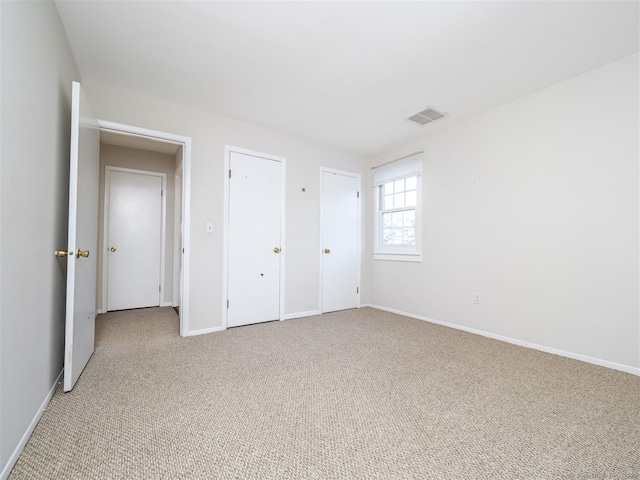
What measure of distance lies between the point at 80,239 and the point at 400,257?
339cm

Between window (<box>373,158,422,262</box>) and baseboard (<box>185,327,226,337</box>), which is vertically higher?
window (<box>373,158,422,262</box>)

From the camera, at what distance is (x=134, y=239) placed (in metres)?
4.21

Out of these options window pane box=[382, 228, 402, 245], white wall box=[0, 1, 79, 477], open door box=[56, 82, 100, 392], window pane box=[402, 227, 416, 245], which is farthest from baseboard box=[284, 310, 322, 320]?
white wall box=[0, 1, 79, 477]

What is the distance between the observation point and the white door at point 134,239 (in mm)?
4074

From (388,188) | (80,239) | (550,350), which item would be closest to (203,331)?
(80,239)

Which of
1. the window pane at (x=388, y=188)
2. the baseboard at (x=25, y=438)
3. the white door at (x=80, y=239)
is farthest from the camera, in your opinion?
the window pane at (x=388, y=188)

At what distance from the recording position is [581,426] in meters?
1.48

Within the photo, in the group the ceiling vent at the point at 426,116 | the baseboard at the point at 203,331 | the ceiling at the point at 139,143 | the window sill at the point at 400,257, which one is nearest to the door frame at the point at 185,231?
the baseboard at the point at 203,331

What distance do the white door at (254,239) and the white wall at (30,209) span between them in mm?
1547

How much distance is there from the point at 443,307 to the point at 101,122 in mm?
3978

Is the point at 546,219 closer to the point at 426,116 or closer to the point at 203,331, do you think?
the point at 426,116

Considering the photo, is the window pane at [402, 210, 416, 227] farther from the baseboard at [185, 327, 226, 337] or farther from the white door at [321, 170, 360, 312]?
the baseboard at [185, 327, 226, 337]

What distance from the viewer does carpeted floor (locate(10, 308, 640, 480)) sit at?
120cm

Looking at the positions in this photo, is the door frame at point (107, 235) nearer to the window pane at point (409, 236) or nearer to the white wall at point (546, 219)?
the window pane at point (409, 236)
